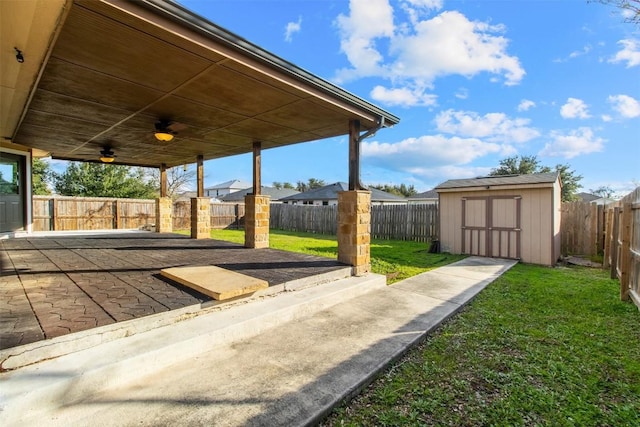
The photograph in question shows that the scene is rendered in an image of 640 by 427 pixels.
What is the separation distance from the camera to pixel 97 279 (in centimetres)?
392

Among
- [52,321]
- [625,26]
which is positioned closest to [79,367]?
[52,321]

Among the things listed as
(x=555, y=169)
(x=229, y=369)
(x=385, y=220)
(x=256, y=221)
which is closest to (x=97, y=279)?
(x=229, y=369)

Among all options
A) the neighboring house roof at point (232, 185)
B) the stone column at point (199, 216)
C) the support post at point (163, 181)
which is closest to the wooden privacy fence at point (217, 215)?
the support post at point (163, 181)

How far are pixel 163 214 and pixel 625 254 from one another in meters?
12.0

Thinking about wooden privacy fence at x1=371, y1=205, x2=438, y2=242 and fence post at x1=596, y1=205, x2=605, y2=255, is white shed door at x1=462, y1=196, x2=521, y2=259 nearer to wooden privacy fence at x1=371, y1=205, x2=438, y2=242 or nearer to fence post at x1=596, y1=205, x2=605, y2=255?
wooden privacy fence at x1=371, y1=205, x2=438, y2=242

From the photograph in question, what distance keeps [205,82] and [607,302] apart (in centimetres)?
652

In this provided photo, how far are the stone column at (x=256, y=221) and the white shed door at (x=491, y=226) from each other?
5.93 metres

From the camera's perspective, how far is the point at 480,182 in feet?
28.5

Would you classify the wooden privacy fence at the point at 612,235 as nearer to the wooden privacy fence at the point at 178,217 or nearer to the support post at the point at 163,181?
the wooden privacy fence at the point at 178,217

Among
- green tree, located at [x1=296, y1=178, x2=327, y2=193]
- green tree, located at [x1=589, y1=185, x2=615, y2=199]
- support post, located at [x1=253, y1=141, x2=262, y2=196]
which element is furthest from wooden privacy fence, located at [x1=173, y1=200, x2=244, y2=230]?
green tree, located at [x1=589, y1=185, x2=615, y2=199]

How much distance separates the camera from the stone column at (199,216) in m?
8.94

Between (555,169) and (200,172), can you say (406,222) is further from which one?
(555,169)

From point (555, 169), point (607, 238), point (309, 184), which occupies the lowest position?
point (607, 238)

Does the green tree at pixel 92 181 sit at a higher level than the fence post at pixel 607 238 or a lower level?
higher
